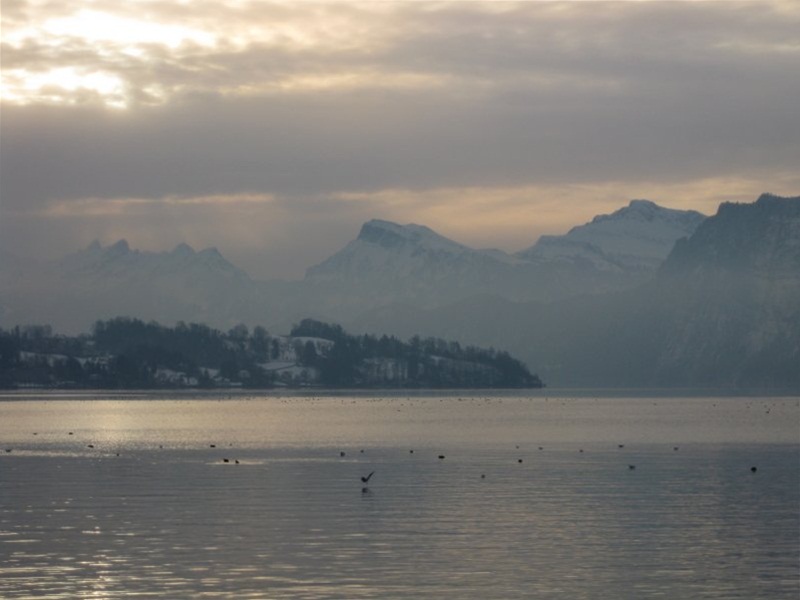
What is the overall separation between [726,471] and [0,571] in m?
56.0

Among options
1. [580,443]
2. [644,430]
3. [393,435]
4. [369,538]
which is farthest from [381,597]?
[644,430]

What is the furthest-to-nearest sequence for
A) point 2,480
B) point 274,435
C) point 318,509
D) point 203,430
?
point 203,430 → point 274,435 → point 2,480 → point 318,509

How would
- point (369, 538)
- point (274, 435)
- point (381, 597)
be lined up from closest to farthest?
point (381, 597), point (369, 538), point (274, 435)

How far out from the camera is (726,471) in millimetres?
95500

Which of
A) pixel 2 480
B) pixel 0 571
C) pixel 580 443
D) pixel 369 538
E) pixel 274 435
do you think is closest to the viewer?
pixel 0 571

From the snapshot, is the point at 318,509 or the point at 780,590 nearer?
the point at 780,590

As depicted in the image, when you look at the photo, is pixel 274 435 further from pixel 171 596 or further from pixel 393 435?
pixel 171 596

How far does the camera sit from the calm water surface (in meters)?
50.9

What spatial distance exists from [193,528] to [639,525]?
67.0ft

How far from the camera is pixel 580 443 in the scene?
130000mm

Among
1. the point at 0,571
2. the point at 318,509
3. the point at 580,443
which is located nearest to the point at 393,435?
the point at 580,443

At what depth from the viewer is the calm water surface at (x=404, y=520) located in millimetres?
50938

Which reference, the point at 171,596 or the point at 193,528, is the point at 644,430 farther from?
the point at 171,596

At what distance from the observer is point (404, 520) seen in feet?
224
